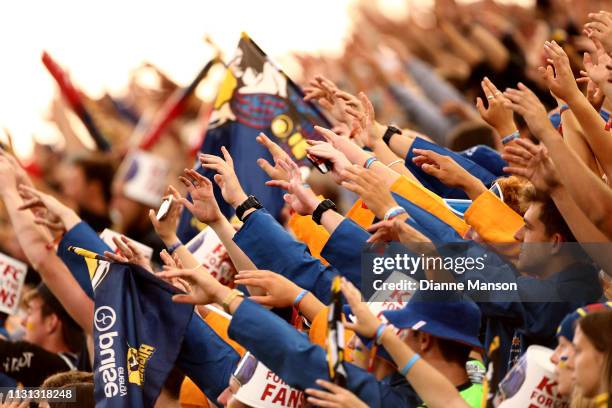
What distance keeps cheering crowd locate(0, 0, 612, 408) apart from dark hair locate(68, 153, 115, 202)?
96.0 inches

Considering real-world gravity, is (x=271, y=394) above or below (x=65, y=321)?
above

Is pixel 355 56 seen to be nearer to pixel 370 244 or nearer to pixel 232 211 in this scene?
pixel 232 211

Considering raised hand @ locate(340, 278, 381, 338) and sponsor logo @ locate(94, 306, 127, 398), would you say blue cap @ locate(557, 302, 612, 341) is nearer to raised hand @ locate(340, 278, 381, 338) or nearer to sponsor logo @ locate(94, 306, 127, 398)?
raised hand @ locate(340, 278, 381, 338)

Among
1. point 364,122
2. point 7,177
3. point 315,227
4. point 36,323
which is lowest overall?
point 36,323

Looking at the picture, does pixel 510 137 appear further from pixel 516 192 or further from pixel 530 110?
pixel 530 110

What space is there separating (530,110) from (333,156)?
0.83m

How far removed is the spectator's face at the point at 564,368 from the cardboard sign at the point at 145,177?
6.35 meters

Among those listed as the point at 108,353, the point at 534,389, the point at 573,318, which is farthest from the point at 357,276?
the point at 573,318

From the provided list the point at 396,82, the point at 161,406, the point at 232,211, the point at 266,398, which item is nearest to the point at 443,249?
the point at 266,398

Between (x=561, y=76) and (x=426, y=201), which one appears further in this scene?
(x=426, y=201)

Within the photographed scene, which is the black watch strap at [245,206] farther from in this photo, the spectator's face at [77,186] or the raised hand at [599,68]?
the spectator's face at [77,186]

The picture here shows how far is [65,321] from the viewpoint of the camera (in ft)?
24.5

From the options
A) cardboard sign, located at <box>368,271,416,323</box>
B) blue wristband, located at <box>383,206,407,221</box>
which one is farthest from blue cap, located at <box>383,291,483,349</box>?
blue wristband, located at <box>383,206,407,221</box>

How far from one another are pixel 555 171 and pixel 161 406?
1893mm
